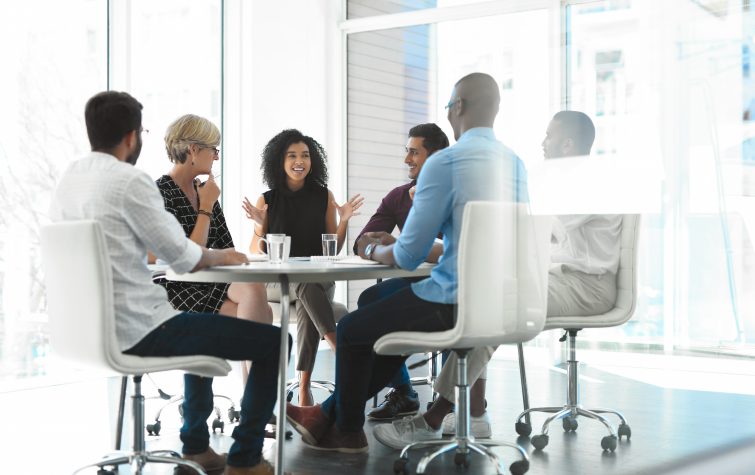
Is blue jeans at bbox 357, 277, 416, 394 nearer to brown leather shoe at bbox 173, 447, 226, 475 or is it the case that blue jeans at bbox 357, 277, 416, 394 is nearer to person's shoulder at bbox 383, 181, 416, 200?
person's shoulder at bbox 383, 181, 416, 200

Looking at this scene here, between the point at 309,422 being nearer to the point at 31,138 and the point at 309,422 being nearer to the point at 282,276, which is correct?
the point at 282,276

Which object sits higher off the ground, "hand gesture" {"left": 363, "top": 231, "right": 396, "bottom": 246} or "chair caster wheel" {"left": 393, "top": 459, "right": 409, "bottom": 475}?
"hand gesture" {"left": 363, "top": 231, "right": 396, "bottom": 246}

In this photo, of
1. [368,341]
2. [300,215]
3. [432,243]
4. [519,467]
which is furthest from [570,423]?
[300,215]

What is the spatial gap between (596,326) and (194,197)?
1.72 m

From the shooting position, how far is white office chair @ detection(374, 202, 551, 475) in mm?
2730

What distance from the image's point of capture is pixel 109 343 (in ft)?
7.85

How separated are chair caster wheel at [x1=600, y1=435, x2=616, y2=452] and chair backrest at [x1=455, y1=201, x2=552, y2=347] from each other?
505 millimetres

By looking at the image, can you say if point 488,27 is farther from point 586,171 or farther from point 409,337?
point 409,337

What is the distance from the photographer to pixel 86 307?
2.41 m

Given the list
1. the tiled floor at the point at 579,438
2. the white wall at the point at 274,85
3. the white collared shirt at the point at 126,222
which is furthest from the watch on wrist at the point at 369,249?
the white wall at the point at 274,85

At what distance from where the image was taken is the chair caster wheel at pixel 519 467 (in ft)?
9.58

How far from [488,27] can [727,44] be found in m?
1.04

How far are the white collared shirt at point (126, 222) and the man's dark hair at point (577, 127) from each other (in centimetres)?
136

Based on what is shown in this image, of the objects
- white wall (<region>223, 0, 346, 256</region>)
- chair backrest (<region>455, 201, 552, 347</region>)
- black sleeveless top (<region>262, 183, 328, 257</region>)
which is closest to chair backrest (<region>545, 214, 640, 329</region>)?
chair backrest (<region>455, 201, 552, 347</region>)
